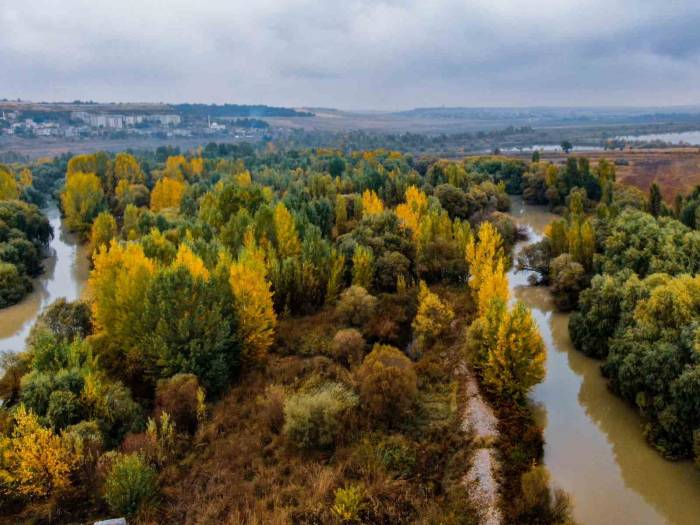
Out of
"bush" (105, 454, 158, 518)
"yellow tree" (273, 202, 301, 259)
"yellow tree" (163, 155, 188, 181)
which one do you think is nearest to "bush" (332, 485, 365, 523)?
"bush" (105, 454, 158, 518)

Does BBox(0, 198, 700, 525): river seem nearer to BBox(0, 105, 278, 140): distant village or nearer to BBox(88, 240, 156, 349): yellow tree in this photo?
BBox(88, 240, 156, 349): yellow tree

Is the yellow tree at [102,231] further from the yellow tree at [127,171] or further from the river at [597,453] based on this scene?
the yellow tree at [127,171]

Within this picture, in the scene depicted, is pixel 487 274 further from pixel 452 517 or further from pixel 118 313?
pixel 118 313

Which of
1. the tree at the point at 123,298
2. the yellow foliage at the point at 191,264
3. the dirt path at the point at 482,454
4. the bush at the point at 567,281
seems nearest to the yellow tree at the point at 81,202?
the tree at the point at 123,298

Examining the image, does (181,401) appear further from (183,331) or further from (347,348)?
(347,348)

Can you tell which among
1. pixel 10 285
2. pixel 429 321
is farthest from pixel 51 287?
pixel 429 321

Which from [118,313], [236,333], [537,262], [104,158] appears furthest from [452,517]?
[104,158]

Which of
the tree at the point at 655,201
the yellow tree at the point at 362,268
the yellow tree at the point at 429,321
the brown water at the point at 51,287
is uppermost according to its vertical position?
the tree at the point at 655,201
